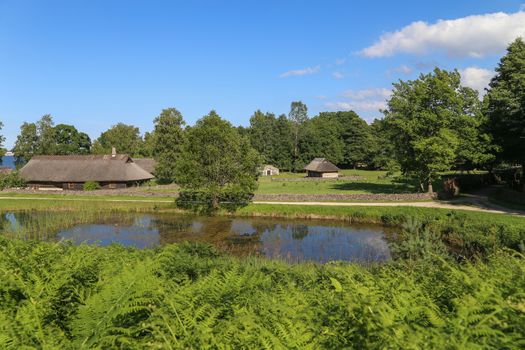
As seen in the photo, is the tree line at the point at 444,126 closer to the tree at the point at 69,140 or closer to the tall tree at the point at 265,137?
the tall tree at the point at 265,137

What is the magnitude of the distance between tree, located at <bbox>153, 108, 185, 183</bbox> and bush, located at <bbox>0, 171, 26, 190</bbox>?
18569mm

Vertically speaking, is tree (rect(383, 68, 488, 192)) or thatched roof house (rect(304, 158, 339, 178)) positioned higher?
tree (rect(383, 68, 488, 192))

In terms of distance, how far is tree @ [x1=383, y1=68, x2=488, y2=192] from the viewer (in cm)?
3434

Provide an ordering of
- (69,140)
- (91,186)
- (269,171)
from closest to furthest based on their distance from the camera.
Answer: (91,186) < (269,171) < (69,140)

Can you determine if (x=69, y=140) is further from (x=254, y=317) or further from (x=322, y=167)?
(x=254, y=317)

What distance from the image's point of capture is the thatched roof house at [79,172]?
4897 cm

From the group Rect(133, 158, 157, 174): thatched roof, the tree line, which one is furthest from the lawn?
Rect(133, 158, 157, 174): thatched roof

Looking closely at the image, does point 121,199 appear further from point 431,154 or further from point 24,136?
point 24,136

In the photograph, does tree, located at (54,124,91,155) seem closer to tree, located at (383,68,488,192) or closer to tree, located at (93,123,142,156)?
tree, located at (93,123,142,156)

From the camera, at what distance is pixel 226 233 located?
27.2m

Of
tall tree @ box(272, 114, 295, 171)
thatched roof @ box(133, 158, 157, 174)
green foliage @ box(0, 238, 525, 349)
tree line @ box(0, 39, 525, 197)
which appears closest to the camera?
green foliage @ box(0, 238, 525, 349)

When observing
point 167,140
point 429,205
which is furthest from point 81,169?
point 429,205

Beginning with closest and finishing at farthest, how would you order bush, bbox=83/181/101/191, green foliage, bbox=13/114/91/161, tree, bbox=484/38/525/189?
1. tree, bbox=484/38/525/189
2. bush, bbox=83/181/101/191
3. green foliage, bbox=13/114/91/161

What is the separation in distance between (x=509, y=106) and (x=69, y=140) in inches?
3593
